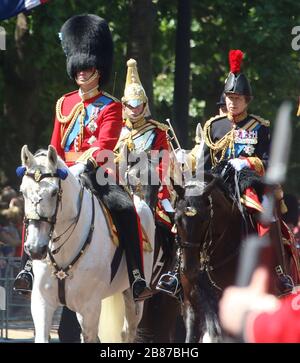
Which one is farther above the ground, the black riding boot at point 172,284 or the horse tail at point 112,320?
the black riding boot at point 172,284

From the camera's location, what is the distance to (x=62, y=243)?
24.8 feet

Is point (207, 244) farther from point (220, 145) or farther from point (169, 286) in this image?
point (220, 145)

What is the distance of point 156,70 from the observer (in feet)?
67.7

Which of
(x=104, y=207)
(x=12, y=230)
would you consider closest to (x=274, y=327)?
(x=104, y=207)

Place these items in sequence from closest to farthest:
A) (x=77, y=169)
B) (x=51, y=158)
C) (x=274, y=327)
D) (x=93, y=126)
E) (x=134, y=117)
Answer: (x=274, y=327) → (x=51, y=158) → (x=77, y=169) → (x=93, y=126) → (x=134, y=117)

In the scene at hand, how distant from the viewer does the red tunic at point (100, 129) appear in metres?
8.36

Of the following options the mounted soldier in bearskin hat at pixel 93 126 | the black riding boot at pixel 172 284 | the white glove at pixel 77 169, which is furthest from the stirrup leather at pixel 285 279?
the white glove at pixel 77 169

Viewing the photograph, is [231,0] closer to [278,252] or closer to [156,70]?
[156,70]

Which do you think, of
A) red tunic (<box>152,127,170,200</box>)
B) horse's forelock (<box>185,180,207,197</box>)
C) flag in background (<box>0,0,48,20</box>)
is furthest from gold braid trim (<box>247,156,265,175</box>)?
flag in background (<box>0,0,48,20</box>)

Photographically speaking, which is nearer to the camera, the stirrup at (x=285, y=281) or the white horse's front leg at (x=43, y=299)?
the white horse's front leg at (x=43, y=299)

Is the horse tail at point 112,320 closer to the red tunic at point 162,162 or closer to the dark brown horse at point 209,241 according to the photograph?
the dark brown horse at point 209,241

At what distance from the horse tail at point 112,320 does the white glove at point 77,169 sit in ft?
4.40

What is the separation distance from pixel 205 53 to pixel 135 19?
184 inches

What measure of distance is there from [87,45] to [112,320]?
221 cm
